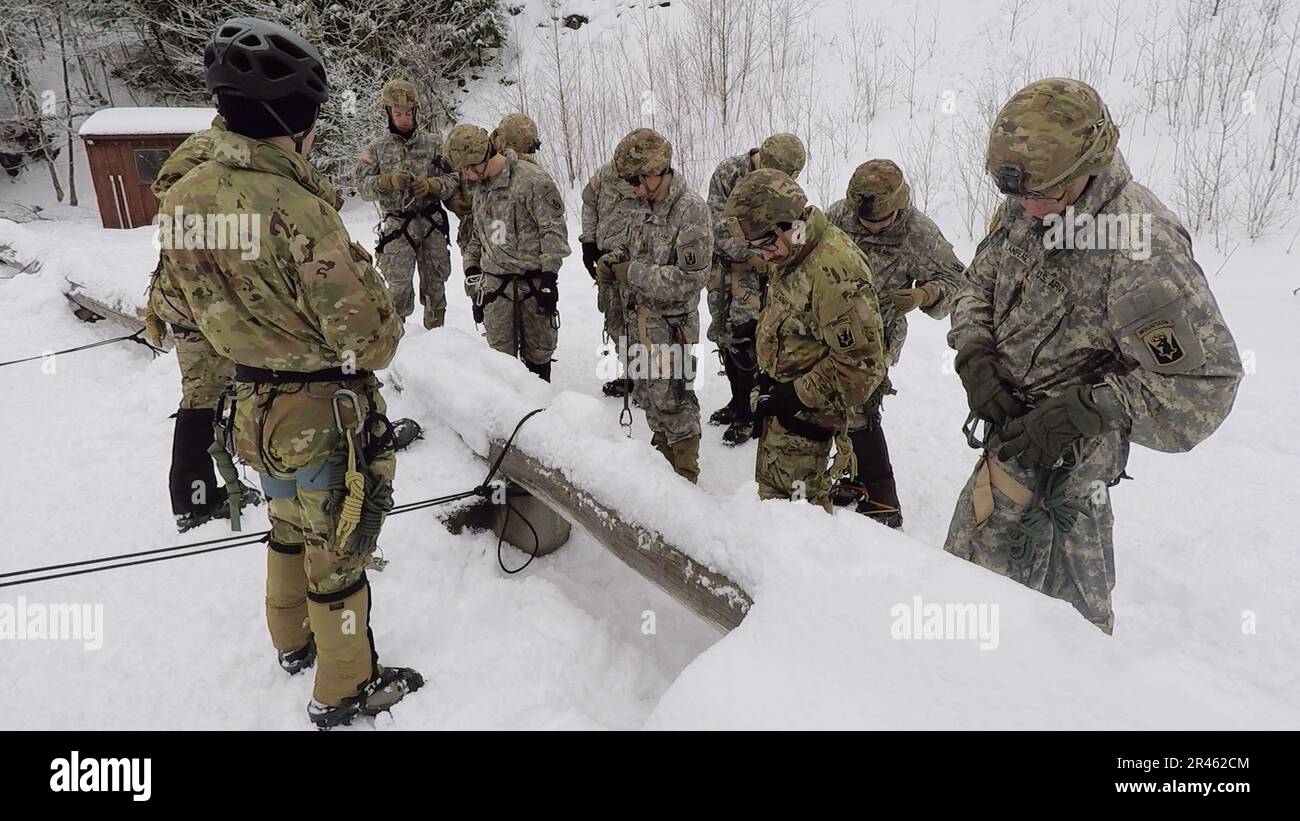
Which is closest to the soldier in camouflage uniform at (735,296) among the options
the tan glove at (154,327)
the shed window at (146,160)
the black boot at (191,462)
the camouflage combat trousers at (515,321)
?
the camouflage combat trousers at (515,321)

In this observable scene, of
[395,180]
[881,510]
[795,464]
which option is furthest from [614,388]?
[795,464]

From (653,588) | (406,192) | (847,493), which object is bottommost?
(653,588)

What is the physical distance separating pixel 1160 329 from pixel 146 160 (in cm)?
1794

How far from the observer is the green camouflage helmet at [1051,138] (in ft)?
6.45

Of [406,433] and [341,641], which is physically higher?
[341,641]

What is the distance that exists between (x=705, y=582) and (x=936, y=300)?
7.61 feet

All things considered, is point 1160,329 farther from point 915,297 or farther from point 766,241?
point 915,297

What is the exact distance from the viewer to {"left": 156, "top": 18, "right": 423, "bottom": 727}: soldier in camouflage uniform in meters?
2.03

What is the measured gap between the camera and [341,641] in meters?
2.39

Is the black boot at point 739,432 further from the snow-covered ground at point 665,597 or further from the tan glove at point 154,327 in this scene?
the tan glove at point 154,327

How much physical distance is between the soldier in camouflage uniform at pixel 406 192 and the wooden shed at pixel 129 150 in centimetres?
1117

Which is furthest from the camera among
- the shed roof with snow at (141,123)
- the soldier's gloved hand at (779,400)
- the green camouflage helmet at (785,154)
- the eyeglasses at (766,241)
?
the shed roof with snow at (141,123)

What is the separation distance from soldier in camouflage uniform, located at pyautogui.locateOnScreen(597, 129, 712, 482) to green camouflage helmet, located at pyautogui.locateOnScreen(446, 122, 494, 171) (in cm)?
118

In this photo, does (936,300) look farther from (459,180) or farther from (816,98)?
(816,98)
